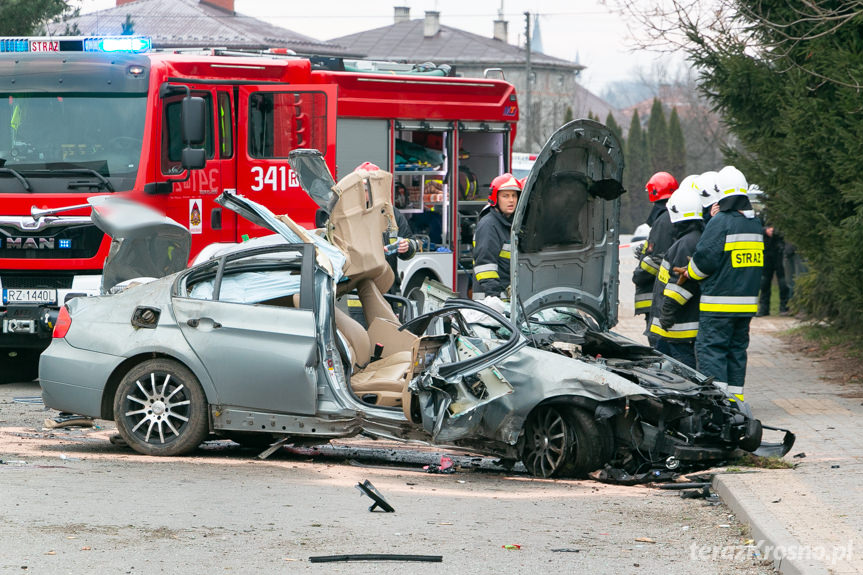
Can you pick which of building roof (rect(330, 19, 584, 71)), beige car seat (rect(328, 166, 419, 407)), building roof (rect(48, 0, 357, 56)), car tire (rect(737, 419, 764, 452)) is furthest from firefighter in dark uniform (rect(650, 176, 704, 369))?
building roof (rect(330, 19, 584, 71))

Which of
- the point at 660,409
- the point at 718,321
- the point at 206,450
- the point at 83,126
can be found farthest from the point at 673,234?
the point at 83,126

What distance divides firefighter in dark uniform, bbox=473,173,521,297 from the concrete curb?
137 inches

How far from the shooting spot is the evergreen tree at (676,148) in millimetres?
68688

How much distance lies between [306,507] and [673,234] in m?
5.12

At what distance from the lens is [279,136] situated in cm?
1297

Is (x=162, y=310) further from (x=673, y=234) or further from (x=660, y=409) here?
(x=673, y=234)

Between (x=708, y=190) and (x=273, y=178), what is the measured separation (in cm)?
495

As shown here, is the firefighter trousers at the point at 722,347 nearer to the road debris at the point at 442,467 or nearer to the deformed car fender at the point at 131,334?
the road debris at the point at 442,467

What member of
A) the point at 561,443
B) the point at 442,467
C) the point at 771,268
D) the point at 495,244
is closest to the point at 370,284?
the point at 442,467

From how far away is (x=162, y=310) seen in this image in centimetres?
848

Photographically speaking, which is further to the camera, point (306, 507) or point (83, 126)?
point (83, 126)

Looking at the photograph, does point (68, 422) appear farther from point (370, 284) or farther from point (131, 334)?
point (370, 284)

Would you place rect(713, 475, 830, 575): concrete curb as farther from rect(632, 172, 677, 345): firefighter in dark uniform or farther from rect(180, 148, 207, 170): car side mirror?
rect(180, 148, 207, 170): car side mirror

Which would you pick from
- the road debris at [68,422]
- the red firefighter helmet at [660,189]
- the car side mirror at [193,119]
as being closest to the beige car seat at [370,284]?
the road debris at [68,422]
